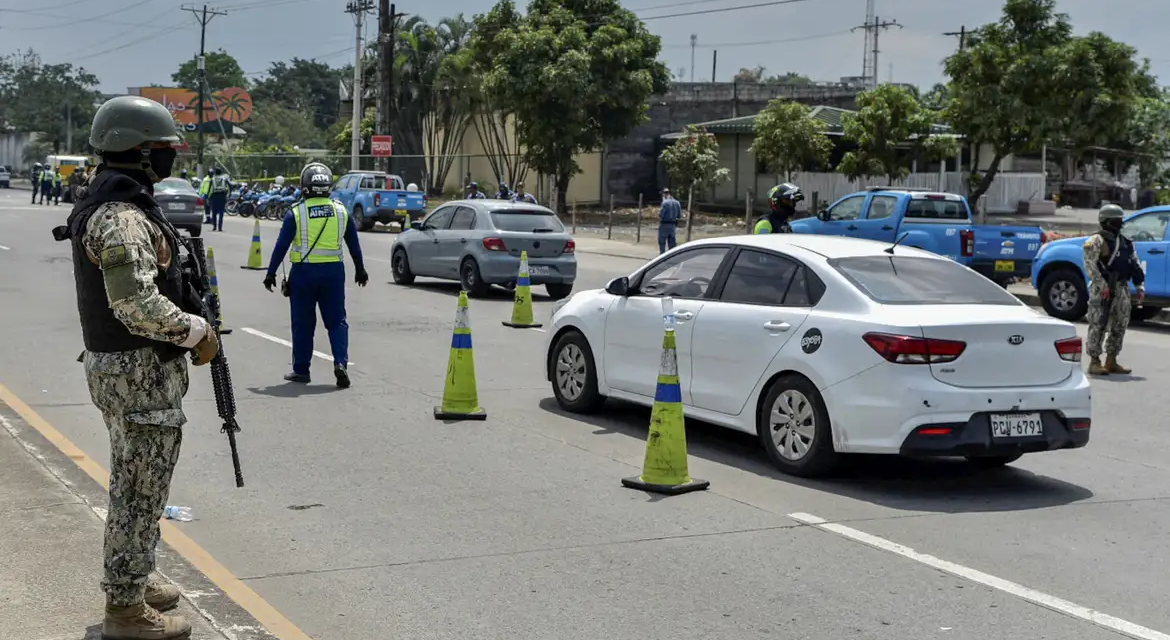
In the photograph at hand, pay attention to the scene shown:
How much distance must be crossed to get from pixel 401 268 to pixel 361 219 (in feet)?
61.2

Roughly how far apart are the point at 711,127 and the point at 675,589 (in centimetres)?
4629

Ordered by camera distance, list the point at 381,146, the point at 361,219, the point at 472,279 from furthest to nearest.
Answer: the point at 381,146
the point at 361,219
the point at 472,279

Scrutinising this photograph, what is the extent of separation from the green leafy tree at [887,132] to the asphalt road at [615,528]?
26.6 metres

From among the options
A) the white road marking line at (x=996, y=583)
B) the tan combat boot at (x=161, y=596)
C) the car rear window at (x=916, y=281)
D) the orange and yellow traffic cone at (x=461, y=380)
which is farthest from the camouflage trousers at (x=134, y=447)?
the orange and yellow traffic cone at (x=461, y=380)

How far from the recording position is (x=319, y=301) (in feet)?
40.5

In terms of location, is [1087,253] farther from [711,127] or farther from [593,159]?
[593,159]

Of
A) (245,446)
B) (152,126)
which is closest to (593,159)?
(245,446)

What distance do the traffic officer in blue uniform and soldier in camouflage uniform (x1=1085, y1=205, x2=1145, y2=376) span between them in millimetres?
7357

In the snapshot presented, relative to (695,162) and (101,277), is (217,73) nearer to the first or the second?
(695,162)

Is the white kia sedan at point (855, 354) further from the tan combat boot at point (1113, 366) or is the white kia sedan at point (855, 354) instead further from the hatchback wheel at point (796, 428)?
the tan combat boot at point (1113, 366)

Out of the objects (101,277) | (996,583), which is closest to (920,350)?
(996,583)

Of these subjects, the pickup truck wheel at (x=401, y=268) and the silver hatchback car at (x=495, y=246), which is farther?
the pickup truck wheel at (x=401, y=268)

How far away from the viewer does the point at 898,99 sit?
38.3m

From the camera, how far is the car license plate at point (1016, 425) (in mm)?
8328
